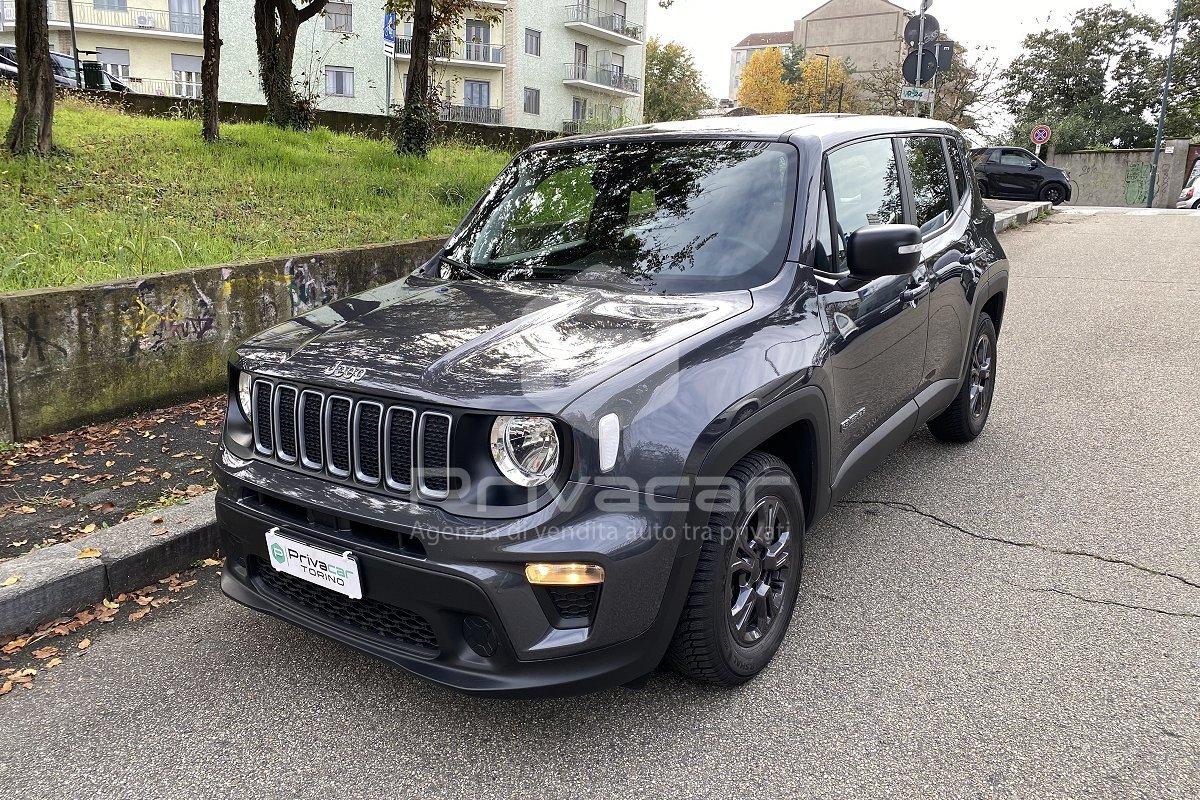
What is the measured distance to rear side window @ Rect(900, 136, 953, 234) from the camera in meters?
4.23

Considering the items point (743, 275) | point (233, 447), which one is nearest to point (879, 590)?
point (743, 275)

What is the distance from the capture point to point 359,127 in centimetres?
1608

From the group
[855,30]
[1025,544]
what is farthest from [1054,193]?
[855,30]

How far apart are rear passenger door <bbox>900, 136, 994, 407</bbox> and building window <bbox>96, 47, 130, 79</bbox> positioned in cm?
4911

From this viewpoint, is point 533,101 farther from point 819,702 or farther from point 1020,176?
point 819,702

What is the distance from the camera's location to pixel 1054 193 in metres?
25.7

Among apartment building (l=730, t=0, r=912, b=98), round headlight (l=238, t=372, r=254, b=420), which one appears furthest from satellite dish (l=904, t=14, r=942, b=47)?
apartment building (l=730, t=0, r=912, b=98)

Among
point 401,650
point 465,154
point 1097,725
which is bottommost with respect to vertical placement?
point 1097,725

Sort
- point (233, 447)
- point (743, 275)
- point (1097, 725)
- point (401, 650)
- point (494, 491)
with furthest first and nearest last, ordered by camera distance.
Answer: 1. point (743, 275)
2. point (233, 447)
3. point (1097, 725)
4. point (401, 650)
5. point (494, 491)

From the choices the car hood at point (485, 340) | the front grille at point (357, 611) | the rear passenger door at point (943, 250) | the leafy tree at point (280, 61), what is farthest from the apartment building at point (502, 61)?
the front grille at point (357, 611)

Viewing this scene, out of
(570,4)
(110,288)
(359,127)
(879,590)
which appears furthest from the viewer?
(570,4)

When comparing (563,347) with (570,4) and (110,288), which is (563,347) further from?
(570,4)

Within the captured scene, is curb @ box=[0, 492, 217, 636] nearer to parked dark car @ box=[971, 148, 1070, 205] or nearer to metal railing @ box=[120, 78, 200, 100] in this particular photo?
parked dark car @ box=[971, 148, 1070, 205]

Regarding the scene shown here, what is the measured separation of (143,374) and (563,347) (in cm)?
361
